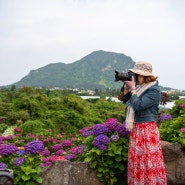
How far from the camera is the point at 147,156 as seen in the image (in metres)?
3.83

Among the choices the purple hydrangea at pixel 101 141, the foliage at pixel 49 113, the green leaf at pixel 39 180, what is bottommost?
the foliage at pixel 49 113

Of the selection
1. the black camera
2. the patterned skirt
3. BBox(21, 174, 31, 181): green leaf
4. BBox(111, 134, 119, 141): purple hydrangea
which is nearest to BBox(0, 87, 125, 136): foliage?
BBox(111, 134, 119, 141): purple hydrangea

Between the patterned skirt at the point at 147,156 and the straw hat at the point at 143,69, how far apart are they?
0.57 m

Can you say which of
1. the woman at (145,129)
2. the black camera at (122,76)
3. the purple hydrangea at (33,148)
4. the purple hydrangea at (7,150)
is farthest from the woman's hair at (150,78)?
the purple hydrangea at (7,150)

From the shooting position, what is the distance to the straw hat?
12.3 feet

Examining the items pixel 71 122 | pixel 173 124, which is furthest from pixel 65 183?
pixel 71 122

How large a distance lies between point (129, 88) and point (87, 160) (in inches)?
45.0

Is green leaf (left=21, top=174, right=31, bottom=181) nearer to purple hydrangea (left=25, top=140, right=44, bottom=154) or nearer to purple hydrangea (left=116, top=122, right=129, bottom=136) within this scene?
purple hydrangea (left=25, top=140, right=44, bottom=154)

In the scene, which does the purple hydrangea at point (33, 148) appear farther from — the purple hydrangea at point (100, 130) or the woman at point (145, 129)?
the woman at point (145, 129)

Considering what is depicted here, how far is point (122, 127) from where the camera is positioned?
4.43 m

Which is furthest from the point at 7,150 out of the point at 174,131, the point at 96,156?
the point at 174,131

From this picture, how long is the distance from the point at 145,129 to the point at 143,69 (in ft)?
2.22

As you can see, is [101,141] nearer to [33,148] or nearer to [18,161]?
[33,148]

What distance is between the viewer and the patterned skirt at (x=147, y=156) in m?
3.82
